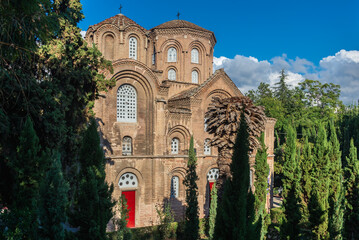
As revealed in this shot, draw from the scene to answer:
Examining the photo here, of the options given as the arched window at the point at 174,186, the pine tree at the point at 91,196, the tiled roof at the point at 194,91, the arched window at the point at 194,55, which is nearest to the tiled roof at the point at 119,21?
the arched window at the point at 194,55

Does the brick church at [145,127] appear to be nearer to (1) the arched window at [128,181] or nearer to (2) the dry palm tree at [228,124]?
(1) the arched window at [128,181]

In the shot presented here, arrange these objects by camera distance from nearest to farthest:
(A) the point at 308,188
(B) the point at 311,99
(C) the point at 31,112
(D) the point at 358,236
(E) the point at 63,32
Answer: (C) the point at 31,112
(E) the point at 63,32
(D) the point at 358,236
(A) the point at 308,188
(B) the point at 311,99

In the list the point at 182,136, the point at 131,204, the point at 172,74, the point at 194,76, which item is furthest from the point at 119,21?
the point at 131,204

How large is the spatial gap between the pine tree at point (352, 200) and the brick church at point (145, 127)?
8744 millimetres

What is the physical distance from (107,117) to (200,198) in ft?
31.7

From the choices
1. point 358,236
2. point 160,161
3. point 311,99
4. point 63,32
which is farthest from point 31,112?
point 311,99

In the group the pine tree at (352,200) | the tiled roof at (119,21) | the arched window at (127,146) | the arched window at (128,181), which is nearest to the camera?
the pine tree at (352,200)

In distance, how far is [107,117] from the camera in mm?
19938

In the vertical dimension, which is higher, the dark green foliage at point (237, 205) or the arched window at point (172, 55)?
the arched window at point (172, 55)

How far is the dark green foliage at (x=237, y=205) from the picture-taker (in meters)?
7.20

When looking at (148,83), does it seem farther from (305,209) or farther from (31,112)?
(305,209)

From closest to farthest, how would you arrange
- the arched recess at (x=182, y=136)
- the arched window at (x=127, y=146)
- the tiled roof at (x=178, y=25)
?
the arched window at (x=127, y=146), the arched recess at (x=182, y=136), the tiled roof at (x=178, y=25)

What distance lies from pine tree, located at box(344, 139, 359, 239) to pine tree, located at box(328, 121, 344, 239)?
1.93ft

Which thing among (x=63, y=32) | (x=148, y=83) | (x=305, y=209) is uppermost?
(x=63, y=32)
